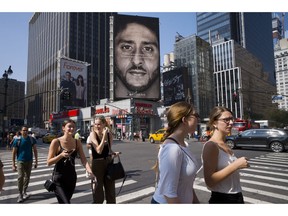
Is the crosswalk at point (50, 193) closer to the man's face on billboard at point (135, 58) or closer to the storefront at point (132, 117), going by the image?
the storefront at point (132, 117)

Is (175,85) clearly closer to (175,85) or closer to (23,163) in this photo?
(175,85)

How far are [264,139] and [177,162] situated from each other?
53.6ft

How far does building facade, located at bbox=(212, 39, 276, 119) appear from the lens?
98875mm

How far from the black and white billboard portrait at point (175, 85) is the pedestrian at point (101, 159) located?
64.8 meters

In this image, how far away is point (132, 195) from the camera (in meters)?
5.88

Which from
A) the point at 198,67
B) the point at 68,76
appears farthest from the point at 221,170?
the point at 198,67

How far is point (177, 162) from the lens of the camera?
6.79 feet

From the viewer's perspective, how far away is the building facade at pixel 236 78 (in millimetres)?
98875

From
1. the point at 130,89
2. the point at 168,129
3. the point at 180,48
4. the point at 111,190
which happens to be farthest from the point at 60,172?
the point at 180,48

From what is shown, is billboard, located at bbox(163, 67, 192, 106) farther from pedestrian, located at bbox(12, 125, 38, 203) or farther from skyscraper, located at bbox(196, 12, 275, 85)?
pedestrian, located at bbox(12, 125, 38, 203)

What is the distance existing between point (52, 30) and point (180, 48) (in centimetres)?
7179

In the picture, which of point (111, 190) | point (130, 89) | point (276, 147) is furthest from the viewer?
point (130, 89)
